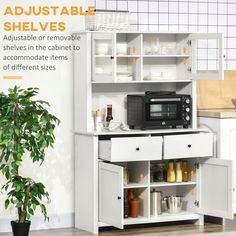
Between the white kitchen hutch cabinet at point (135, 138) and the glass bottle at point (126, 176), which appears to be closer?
the white kitchen hutch cabinet at point (135, 138)

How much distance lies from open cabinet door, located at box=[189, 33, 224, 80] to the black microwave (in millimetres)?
244

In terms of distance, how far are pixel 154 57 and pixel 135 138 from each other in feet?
2.99

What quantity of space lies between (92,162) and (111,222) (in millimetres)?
509

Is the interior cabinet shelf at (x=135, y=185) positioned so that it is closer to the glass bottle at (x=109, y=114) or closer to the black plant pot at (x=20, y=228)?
the glass bottle at (x=109, y=114)

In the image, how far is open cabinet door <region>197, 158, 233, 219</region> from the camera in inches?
223

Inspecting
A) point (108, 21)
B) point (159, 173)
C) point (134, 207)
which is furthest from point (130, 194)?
point (108, 21)

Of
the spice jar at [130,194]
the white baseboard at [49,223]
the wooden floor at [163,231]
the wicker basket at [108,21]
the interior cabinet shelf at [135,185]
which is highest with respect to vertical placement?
the wicker basket at [108,21]

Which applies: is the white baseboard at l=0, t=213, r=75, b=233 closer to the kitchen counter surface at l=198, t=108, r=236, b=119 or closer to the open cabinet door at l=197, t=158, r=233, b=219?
the open cabinet door at l=197, t=158, r=233, b=219

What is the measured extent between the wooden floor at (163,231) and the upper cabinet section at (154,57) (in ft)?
4.08

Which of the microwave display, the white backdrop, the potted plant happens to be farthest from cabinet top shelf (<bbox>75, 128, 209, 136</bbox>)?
the potted plant

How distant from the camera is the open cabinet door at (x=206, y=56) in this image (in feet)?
18.8

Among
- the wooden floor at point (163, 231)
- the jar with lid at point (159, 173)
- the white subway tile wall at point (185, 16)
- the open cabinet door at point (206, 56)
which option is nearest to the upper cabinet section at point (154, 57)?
the open cabinet door at point (206, 56)

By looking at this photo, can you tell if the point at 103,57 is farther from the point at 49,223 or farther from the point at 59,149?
the point at 49,223

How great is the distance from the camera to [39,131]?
5191 millimetres
